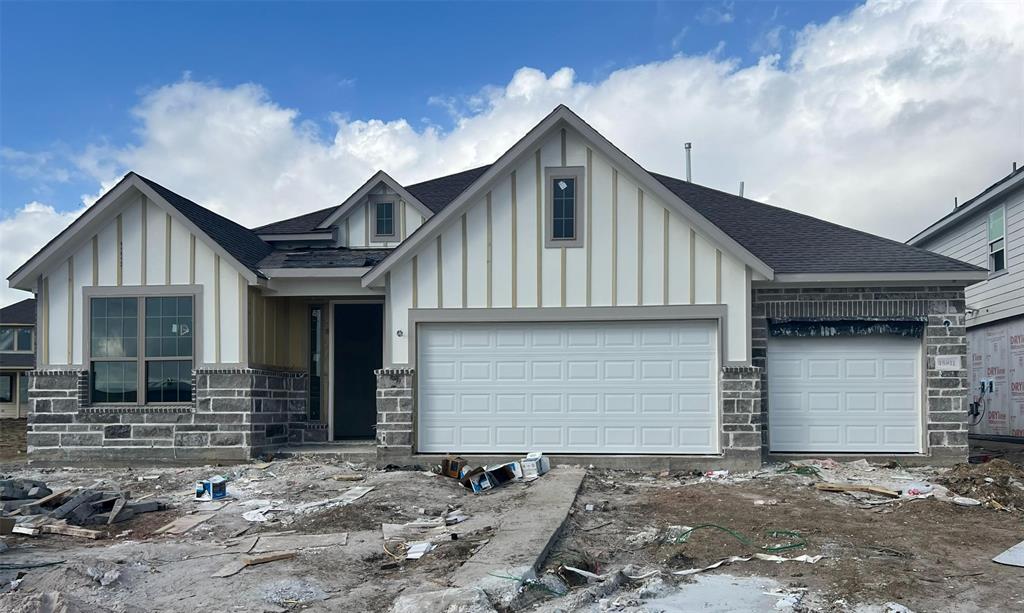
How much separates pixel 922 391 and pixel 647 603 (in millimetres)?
9095

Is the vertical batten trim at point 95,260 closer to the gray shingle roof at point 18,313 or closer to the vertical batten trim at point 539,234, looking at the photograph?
the vertical batten trim at point 539,234

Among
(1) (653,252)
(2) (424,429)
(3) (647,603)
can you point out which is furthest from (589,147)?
(3) (647,603)

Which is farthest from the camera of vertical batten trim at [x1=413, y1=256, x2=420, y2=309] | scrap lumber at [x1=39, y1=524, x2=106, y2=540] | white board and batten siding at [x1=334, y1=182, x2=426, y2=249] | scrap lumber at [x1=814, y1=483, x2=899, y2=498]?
white board and batten siding at [x1=334, y1=182, x2=426, y2=249]

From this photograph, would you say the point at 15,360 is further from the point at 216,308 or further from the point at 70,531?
the point at 70,531

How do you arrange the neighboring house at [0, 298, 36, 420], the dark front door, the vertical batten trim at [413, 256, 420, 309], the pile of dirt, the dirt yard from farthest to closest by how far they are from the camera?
the neighboring house at [0, 298, 36, 420] → the dark front door → the vertical batten trim at [413, 256, 420, 309] → the pile of dirt → the dirt yard

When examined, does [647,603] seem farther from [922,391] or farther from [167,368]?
[167,368]

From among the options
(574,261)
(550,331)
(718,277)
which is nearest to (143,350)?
(550,331)

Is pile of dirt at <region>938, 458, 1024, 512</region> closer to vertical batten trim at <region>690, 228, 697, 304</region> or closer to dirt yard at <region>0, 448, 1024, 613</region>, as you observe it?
dirt yard at <region>0, 448, 1024, 613</region>

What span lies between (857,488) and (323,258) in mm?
9539

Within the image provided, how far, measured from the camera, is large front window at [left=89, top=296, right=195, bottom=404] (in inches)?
536

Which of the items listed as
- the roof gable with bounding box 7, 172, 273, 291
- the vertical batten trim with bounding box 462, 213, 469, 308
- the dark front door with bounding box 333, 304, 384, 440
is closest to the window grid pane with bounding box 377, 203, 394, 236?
the dark front door with bounding box 333, 304, 384, 440

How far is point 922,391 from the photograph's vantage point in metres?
13.0

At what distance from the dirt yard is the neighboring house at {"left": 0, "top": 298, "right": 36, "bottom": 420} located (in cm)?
2848

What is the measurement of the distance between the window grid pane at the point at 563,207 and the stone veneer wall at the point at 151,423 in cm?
557
